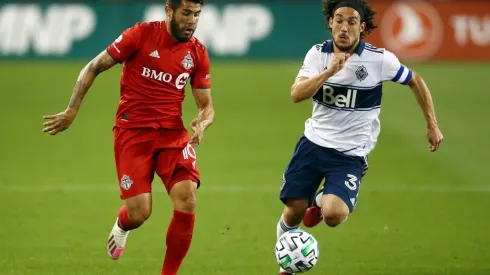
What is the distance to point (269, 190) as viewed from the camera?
1292 cm

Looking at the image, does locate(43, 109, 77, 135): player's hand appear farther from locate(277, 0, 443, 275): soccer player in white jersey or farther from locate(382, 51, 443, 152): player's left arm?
locate(382, 51, 443, 152): player's left arm

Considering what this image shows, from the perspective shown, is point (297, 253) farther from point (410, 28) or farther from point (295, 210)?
point (410, 28)

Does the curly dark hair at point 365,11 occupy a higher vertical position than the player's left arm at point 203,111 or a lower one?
higher

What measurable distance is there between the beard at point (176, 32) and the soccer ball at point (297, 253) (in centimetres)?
187

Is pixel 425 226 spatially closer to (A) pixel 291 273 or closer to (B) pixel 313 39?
(A) pixel 291 273

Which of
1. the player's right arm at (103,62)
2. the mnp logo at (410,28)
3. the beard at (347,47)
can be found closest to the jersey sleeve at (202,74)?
the player's right arm at (103,62)

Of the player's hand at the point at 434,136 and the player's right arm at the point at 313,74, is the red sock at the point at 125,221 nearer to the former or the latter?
the player's right arm at the point at 313,74

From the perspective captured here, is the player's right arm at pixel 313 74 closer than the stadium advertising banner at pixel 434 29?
Yes

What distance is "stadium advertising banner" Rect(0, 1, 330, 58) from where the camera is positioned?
75.8 ft

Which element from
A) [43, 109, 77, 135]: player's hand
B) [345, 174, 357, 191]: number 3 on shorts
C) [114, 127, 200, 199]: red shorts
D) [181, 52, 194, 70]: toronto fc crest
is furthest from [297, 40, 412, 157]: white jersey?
[43, 109, 77, 135]: player's hand

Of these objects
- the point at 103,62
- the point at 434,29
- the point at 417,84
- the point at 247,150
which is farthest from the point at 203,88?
the point at 434,29

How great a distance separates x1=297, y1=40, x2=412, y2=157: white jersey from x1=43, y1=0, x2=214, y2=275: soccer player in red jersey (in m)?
0.98

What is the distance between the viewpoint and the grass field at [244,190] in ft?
30.7

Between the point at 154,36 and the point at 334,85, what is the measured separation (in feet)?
5.14
